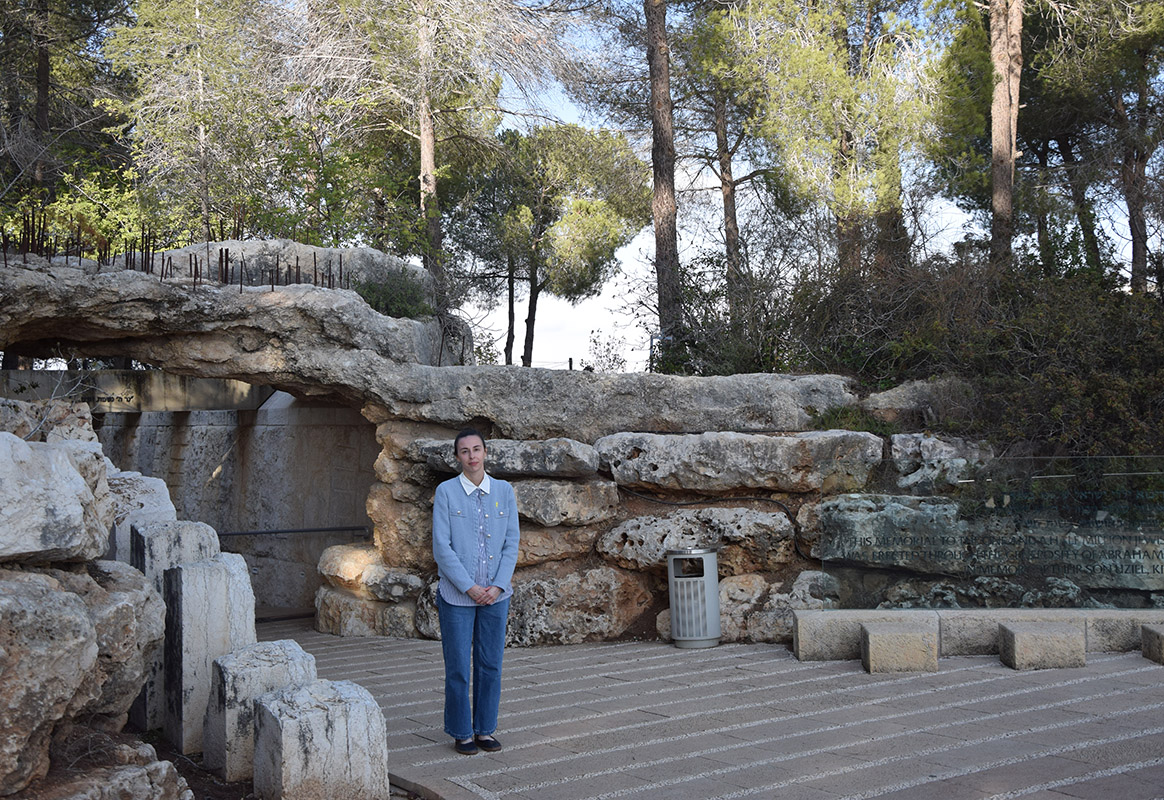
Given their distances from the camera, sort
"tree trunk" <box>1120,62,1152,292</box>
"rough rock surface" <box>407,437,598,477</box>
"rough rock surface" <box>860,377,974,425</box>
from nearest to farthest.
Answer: "rough rock surface" <box>407,437,598,477</box>
"rough rock surface" <box>860,377,974,425</box>
"tree trunk" <box>1120,62,1152,292</box>

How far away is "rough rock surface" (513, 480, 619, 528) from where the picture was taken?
843 centimetres

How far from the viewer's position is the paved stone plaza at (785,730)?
173 inches

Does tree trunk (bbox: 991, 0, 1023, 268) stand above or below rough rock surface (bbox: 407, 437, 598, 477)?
above

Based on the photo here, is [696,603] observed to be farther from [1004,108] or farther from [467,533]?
[1004,108]

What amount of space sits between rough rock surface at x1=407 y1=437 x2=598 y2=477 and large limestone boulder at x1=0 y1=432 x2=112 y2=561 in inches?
190

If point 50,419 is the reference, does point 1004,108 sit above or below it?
above

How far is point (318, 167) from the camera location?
13.9m

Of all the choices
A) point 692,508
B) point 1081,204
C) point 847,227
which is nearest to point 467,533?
point 692,508

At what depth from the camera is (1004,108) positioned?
13.0m

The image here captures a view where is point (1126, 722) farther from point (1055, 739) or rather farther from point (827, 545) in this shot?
point (827, 545)

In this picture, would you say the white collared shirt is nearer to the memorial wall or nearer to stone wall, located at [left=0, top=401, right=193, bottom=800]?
stone wall, located at [left=0, top=401, right=193, bottom=800]

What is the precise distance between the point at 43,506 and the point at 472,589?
219 cm

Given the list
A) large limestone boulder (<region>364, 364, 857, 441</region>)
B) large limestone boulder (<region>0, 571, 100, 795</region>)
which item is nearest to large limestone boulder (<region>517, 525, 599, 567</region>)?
large limestone boulder (<region>364, 364, 857, 441</region>)

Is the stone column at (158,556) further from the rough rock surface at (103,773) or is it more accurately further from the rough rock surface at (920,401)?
A: the rough rock surface at (920,401)
